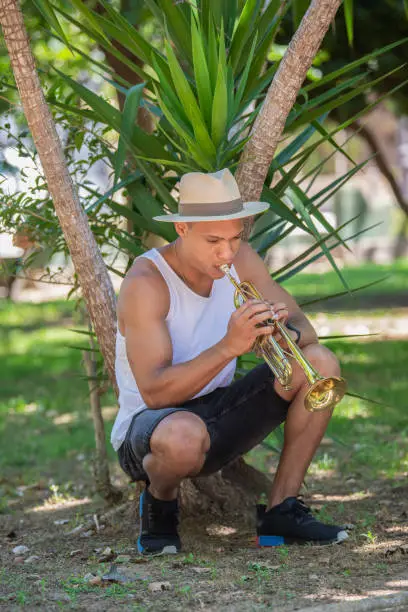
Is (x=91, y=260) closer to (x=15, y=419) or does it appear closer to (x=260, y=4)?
(x=260, y=4)

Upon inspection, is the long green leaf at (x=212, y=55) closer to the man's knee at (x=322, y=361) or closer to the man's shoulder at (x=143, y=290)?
the man's shoulder at (x=143, y=290)

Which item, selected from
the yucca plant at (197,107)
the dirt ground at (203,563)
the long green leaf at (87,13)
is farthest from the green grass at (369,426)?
the long green leaf at (87,13)

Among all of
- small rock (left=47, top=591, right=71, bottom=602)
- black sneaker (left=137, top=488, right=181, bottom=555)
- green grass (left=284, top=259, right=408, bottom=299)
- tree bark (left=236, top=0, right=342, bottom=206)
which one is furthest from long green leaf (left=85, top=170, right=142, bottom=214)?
green grass (left=284, top=259, right=408, bottom=299)

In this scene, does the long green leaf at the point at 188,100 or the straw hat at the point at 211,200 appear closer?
the straw hat at the point at 211,200

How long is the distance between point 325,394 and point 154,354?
Result: 0.58 meters

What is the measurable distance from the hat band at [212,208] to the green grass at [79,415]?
118cm

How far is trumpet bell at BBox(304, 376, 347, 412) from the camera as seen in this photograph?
11.7ft

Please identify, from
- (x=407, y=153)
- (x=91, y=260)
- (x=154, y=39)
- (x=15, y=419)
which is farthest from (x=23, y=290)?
(x=407, y=153)

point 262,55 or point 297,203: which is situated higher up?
point 262,55

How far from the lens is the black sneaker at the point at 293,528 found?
3754 mm

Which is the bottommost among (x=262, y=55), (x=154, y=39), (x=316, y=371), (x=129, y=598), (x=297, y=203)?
(x=129, y=598)

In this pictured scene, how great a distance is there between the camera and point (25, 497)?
17.2 ft

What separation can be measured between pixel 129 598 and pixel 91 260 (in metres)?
1.39

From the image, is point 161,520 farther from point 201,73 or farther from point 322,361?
point 201,73
